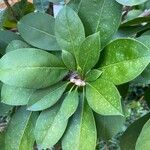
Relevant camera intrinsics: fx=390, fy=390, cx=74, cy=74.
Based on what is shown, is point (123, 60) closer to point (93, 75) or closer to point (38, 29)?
point (93, 75)

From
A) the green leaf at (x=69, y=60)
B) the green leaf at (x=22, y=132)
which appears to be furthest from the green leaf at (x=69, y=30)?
the green leaf at (x=22, y=132)

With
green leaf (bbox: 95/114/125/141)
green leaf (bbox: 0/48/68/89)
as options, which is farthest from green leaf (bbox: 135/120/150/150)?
green leaf (bbox: 0/48/68/89)

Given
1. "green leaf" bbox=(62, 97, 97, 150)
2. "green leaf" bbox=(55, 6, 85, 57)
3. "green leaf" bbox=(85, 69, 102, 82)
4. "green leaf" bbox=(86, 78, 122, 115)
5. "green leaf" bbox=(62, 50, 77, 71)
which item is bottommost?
"green leaf" bbox=(62, 97, 97, 150)

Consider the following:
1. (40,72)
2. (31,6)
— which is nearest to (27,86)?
(40,72)

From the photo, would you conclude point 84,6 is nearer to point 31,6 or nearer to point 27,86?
point 27,86

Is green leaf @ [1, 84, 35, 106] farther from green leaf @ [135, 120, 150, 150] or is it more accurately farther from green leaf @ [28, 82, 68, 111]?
green leaf @ [135, 120, 150, 150]

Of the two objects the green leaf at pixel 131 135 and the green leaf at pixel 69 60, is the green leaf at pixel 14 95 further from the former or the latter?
the green leaf at pixel 131 135
